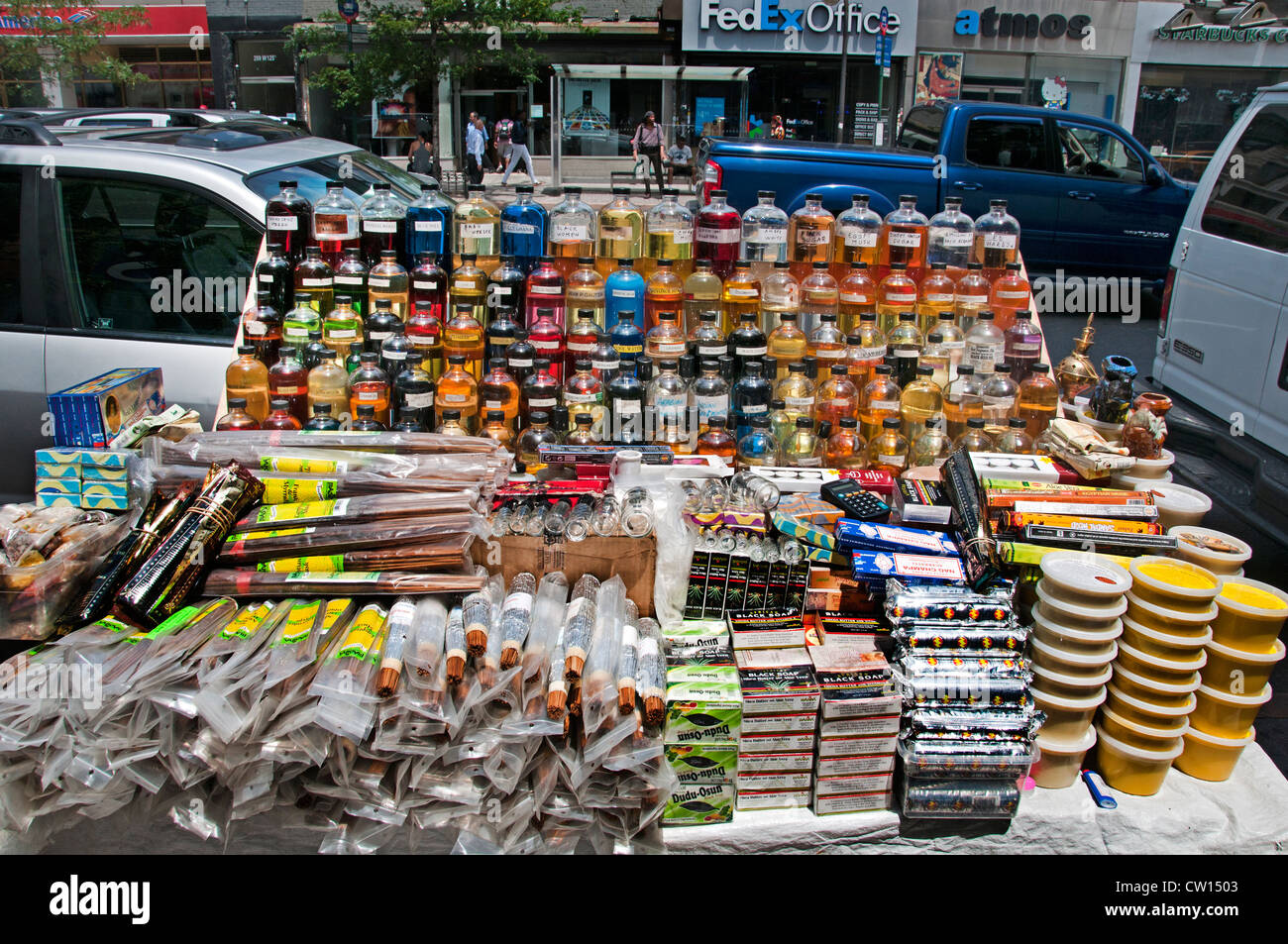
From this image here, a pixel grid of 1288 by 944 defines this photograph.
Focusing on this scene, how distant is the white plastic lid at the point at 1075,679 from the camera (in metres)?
2.62

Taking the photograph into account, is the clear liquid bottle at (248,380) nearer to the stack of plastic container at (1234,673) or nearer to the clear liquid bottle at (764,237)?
the clear liquid bottle at (764,237)

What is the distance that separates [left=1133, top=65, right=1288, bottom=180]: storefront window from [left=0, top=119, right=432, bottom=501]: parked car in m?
21.2

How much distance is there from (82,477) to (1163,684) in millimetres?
3428

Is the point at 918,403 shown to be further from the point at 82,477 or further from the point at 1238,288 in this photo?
the point at 82,477

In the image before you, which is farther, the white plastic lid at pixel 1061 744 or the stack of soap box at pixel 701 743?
the white plastic lid at pixel 1061 744

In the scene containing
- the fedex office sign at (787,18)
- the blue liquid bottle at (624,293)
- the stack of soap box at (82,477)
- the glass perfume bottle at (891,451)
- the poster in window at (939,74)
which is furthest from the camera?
the poster in window at (939,74)

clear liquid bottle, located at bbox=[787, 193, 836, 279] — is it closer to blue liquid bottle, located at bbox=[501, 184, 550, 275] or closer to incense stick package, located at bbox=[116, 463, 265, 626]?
blue liquid bottle, located at bbox=[501, 184, 550, 275]

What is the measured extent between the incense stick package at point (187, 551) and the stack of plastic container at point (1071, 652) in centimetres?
241

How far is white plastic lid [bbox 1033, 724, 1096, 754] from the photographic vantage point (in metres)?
2.64

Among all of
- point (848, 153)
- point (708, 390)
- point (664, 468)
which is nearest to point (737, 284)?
point (708, 390)

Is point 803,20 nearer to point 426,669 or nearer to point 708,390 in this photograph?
point 708,390

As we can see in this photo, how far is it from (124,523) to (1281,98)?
5588 millimetres

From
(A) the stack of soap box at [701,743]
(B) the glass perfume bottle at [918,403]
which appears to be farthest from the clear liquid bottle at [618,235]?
(A) the stack of soap box at [701,743]

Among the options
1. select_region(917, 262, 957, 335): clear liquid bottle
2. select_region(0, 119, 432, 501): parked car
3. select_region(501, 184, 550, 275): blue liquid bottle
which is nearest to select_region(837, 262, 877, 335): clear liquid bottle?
select_region(917, 262, 957, 335): clear liquid bottle
